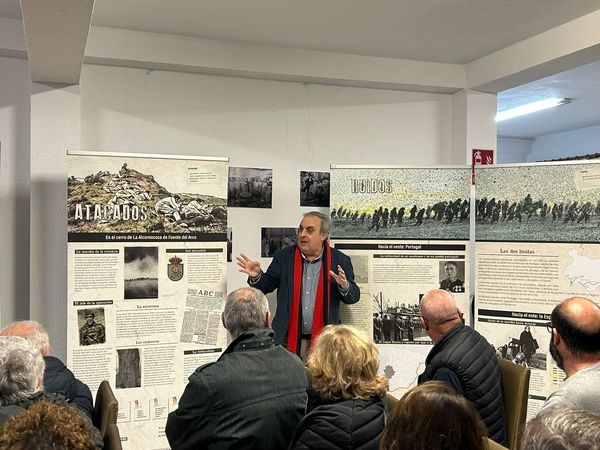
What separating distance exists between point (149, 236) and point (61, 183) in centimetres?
75

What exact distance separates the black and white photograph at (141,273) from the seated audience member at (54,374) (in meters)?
1.08

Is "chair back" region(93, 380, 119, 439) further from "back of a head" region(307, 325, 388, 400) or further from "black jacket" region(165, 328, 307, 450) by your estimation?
"back of a head" region(307, 325, 388, 400)

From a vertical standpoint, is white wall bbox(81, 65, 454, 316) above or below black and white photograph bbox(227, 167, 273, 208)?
above

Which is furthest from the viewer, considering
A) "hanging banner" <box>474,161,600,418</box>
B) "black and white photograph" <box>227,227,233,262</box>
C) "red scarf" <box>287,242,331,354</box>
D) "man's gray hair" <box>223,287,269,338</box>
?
"black and white photograph" <box>227,227,233,262</box>

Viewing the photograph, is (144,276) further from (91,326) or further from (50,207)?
(50,207)

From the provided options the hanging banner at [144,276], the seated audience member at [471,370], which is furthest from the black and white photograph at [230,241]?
the seated audience member at [471,370]

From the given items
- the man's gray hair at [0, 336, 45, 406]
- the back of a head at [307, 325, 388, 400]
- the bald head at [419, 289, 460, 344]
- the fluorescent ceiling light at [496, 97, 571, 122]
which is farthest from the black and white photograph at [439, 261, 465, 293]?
the man's gray hair at [0, 336, 45, 406]

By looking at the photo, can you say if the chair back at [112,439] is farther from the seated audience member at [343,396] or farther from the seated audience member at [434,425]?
the seated audience member at [434,425]

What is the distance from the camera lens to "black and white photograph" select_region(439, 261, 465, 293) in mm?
4492

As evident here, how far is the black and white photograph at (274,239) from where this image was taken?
4.84 m

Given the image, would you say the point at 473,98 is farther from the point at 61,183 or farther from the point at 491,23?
the point at 61,183

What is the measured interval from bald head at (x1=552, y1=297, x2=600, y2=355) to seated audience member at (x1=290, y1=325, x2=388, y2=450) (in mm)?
737

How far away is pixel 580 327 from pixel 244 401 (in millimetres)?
1300

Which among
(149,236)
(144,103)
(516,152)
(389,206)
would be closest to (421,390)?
(149,236)
